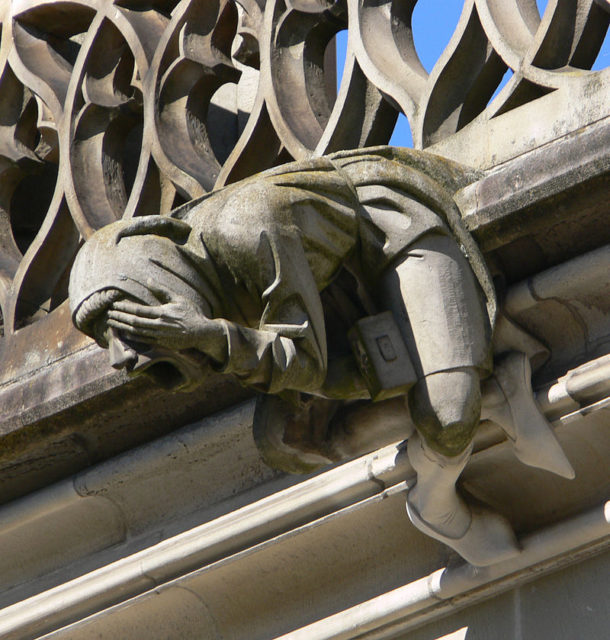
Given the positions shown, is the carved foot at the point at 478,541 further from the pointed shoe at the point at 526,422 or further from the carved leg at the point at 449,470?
the pointed shoe at the point at 526,422

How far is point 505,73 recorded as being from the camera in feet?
10.9

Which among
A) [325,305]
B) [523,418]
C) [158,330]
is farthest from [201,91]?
[158,330]

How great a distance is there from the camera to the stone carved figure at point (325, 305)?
2.59 metres

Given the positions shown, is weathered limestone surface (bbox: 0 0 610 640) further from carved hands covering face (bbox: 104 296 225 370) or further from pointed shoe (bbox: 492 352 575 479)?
carved hands covering face (bbox: 104 296 225 370)

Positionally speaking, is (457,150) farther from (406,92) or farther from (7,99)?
(7,99)

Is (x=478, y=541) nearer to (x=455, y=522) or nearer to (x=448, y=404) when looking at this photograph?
(x=455, y=522)

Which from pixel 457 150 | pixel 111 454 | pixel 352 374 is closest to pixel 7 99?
pixel 111 454

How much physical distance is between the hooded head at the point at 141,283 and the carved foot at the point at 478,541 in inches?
22.1

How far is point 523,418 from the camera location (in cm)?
293

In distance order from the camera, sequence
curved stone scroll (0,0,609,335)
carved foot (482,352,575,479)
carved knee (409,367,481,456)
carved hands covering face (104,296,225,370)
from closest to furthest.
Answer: carved hands covering face (104,296,225,370) < carved knee (409,367,481,456) < carved foot (482,352,575,479) < curved stone scroll (0,0,609,335)

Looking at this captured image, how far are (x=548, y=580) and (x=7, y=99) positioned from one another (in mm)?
1742

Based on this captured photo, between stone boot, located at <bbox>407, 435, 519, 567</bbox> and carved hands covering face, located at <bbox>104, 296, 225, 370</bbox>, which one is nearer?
carved hands covering face, located at <bbox>104, 296, 225, 370</bbox>

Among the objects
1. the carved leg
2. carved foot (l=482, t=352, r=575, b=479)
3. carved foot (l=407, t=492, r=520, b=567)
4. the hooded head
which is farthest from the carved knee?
the hooded head

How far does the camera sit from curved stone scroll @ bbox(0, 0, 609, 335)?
3270mm
